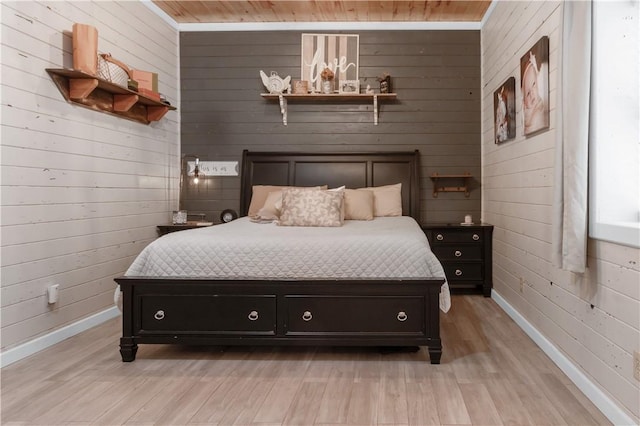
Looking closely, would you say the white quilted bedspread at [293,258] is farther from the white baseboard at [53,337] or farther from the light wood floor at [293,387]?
the white baseboard at [53,337]

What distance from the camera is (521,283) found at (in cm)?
331

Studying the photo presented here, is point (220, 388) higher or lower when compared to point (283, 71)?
lower

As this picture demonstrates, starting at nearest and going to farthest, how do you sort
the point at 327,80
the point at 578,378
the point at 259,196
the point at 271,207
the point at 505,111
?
the point at 578,378 → the point at 505,111 → the point at 271,207 → the point at 259,196 → the point at 327,80

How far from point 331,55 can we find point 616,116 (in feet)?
10.4

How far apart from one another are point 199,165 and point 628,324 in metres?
4.08

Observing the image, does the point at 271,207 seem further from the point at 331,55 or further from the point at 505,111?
the point at 505,111

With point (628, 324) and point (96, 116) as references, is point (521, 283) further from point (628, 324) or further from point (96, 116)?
point (96, 116)

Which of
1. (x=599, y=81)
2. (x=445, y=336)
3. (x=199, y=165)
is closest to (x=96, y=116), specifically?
(x=199, y=165)

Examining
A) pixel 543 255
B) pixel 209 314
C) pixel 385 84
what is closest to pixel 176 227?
pixel 209 314

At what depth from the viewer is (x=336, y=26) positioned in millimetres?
4594

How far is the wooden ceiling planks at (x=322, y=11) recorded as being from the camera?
4156 millimetres

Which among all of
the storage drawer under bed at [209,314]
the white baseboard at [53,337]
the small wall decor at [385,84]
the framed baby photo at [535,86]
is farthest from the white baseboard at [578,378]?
the white baseboard at [53,337]

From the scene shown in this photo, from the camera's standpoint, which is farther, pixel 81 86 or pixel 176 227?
pixel 176 227

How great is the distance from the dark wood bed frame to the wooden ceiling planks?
2.93m
